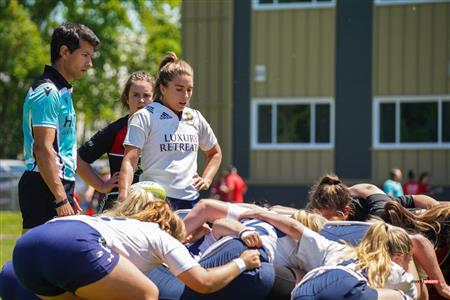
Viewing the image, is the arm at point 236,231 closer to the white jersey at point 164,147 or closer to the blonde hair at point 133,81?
the white jersey at point 164,147

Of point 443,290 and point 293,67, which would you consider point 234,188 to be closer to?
point 293,67

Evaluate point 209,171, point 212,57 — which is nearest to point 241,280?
point 209,171

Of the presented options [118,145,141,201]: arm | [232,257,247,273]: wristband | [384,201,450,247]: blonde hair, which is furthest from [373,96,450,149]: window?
[232,257,247,273]: wristband

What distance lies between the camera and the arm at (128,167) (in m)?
6.11

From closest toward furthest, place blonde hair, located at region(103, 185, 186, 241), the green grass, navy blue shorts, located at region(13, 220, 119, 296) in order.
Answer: navy blue shorts, located at region(13, 220, 119, 296), blonde hair, located at region(103, 185, 186, 241), the green grass

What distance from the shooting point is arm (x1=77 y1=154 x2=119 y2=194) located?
6633 millimetres

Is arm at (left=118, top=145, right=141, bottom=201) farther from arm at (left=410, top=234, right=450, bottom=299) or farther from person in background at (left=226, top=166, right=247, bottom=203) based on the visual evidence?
person in background at (left=226, top=166, right=247, bottom=203)

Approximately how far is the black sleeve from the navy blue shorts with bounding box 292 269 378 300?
228cm

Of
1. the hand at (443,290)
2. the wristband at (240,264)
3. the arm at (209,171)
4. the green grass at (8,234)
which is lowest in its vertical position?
the green grass at (8,234)

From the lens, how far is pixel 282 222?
5.49 meters

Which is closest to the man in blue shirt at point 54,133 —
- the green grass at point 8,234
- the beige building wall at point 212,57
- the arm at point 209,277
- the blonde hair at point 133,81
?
the blonde hair at point 133,81

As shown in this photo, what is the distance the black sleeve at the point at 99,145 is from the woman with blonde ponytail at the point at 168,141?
0.58 m

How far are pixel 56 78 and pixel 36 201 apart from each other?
0.82 meters

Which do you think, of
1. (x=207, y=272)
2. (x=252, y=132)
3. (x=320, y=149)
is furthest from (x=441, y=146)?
(x=207, y=272)
